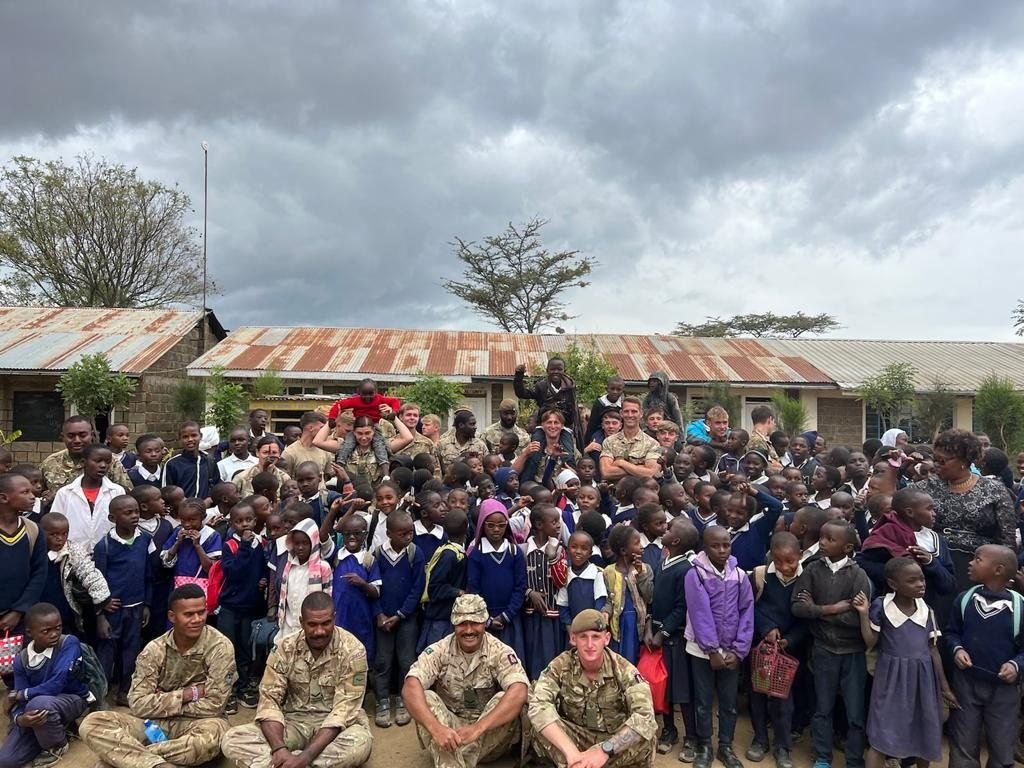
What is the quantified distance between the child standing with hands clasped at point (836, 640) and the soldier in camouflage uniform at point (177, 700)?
314 cm

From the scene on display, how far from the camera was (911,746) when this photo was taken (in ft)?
11.2

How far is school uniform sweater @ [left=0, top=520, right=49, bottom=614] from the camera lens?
3.91m

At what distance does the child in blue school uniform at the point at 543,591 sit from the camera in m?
4.14

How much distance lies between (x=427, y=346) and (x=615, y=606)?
1419 cm

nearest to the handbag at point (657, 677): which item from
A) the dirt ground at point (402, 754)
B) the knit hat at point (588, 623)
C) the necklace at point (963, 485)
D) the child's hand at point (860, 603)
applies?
the dirt ground at point (402, 754)

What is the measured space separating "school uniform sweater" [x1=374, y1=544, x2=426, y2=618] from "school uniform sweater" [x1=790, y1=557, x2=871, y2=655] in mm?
2179

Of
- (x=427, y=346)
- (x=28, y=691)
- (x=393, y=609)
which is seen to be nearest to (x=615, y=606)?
(x=393, y=609)

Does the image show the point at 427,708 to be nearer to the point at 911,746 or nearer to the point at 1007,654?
the point at 911,746

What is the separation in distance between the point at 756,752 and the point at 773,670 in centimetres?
47

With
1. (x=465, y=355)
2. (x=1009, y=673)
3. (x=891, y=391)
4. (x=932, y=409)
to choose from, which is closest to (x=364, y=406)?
(x=1009, y=673)

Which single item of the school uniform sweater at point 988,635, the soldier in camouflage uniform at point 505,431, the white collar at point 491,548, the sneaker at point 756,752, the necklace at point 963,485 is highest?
the soldier in camouflage uniform at point 505,431

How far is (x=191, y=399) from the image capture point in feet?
48.6

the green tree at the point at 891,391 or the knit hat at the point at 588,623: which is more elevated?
the green tree at the point at 891,391

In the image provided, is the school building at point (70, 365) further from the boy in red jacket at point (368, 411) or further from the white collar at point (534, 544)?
the white collar at point (534, 544)
